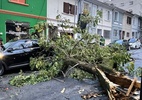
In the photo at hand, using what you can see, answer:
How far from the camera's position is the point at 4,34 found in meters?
14.4

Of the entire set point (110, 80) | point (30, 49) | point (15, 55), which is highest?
point (30, 49)

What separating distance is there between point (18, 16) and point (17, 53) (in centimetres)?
752

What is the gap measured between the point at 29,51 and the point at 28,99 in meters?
3.96

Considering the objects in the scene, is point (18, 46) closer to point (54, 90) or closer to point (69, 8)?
point (54, 90)

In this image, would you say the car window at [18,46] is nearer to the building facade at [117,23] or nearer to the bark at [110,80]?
the bark at [110,80]

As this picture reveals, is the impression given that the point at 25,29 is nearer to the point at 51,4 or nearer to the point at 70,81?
the point at 51,4

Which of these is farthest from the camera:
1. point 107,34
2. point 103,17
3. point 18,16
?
point 107,34

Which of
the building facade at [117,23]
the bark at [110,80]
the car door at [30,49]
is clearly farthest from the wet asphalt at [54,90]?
the building facade at [117,23]

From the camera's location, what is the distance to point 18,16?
604 inches

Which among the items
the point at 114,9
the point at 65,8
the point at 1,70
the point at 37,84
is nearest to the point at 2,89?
the point at 37,84

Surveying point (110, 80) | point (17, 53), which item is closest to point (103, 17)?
point (17, 53)

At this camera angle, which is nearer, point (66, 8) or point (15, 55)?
point (15, 55)

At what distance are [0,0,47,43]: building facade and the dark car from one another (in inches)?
219

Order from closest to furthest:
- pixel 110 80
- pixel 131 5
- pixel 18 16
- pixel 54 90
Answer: pixel 110 80
pixel 54 90
pixel 18 16
pixel 131 5
